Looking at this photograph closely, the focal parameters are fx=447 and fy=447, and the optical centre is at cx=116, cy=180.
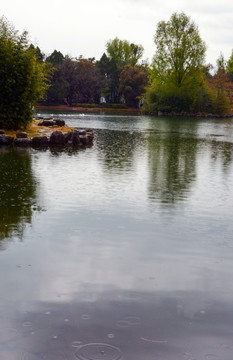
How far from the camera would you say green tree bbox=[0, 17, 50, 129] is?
24.6 meters

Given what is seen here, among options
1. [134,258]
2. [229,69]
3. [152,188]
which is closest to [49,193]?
[152,188]

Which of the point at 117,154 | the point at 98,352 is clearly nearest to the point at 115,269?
the point at 98,352

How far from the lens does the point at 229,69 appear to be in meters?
123

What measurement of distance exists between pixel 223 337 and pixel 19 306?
2.18 metres

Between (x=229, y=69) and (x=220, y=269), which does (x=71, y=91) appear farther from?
(x=220, y=269)

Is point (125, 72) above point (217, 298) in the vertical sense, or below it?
above

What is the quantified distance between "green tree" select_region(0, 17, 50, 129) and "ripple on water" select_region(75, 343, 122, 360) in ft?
72.1

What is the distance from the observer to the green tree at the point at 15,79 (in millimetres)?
24562

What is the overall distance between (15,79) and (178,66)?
59.4 m

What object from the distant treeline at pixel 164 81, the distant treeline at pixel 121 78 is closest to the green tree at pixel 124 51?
the distant treeline at pixel 121 78

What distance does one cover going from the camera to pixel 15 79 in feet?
81.5

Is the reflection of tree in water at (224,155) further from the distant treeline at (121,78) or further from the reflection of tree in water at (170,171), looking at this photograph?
the distant treeline at (121,78)

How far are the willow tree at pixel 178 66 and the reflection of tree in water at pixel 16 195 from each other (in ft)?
216

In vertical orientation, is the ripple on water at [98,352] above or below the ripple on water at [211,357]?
above
